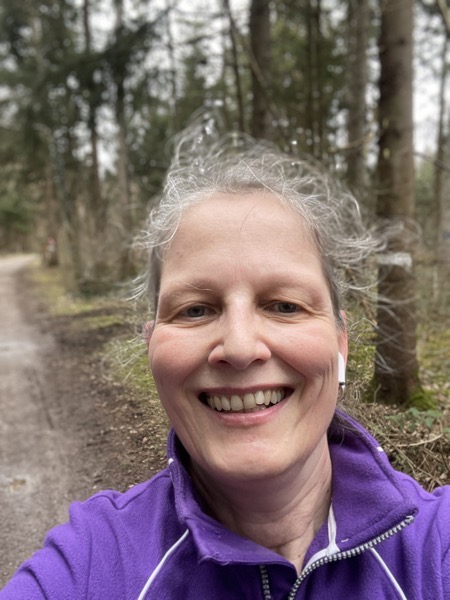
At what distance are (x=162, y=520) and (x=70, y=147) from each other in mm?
15042

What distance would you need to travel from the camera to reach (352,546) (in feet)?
3.71

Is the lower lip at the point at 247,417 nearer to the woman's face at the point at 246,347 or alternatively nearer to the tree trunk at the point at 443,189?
the woman's face at the point at 246,347

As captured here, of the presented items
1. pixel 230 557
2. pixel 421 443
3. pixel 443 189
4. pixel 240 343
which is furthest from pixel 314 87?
pixel 230 557

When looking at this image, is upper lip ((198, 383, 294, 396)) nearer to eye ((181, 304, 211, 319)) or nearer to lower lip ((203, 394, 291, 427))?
lower lip ((203, 394, 291, 427))

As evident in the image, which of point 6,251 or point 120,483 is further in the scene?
point 6,251

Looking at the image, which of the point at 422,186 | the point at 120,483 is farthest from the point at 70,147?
the point at 120,483

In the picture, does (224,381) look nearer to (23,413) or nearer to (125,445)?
(125,445)

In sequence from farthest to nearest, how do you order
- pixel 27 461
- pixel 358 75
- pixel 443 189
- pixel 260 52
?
pixel 443 189, pixel 358 75, pixel 260 52, pixel 27 461

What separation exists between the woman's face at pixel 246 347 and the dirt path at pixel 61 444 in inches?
16.5

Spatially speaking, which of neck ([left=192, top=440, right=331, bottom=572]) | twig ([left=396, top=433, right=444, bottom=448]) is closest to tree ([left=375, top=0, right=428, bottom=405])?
twig ([left=396, top=433, right=444, bottom=448])

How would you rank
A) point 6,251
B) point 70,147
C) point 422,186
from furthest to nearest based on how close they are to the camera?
point 6,251 < point 422,186 < point 70,147

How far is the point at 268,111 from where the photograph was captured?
251 inches

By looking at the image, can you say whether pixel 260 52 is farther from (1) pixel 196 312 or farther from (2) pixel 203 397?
(2) pixel 203 397

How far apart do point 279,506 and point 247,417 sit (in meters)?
0.27
